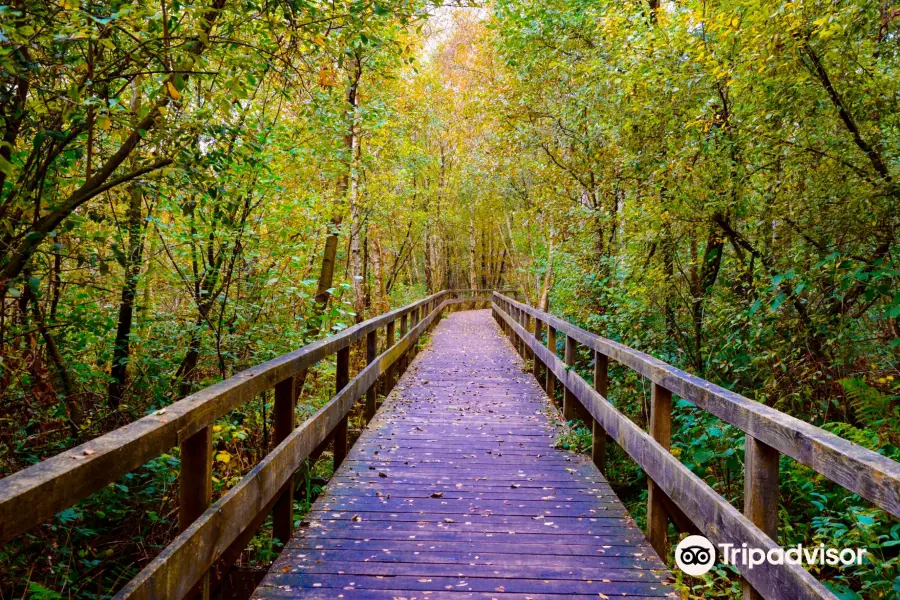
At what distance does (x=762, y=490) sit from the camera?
215 cm

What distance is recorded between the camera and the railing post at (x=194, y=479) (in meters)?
2.19

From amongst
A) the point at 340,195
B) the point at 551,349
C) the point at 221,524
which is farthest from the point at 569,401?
the point at 340,195

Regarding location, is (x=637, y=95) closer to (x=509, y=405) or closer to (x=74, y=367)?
(x=509, y=405)

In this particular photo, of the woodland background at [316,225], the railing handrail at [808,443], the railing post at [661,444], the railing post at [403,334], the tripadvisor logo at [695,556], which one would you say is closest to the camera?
the railing handrail at [808,443]

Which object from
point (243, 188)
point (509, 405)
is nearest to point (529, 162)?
point (509, 405)

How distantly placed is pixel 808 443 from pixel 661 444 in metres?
1.38

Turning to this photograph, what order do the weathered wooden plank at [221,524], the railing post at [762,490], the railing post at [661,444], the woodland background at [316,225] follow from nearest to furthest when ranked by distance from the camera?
the weathered wooden plank at [221,524] → the railing post at [762,490] → the railing post at [661,444] → the woodland background at [316,225]

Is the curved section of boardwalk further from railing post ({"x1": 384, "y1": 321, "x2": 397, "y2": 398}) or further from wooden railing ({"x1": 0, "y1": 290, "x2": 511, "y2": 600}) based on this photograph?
railing post ({"x1": 384, "y1": 321, "x2": 397, "y2": 398})

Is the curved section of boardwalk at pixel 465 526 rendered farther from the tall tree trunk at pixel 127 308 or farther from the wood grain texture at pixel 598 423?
the tall tree trunk at pixel 127 308

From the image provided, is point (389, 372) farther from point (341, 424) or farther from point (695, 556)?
point (695, 556)

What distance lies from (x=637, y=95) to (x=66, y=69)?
5.51 meters

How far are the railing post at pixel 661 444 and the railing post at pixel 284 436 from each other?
7.42 ft

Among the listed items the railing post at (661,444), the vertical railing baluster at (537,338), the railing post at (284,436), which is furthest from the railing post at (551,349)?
the railing post at (284,436)

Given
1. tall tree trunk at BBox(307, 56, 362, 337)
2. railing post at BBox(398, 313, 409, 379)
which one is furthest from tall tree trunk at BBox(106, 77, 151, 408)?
railing post at BBox(398, 313, 409, 379)
